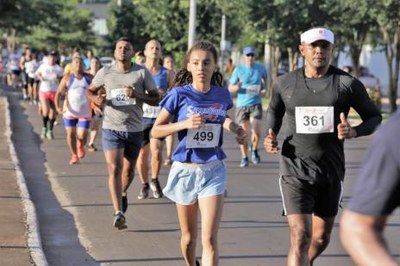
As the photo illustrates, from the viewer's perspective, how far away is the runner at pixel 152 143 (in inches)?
465

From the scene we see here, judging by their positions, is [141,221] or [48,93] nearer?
[141,221]

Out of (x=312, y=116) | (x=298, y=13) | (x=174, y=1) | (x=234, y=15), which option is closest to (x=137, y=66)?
(x=312, y=116)

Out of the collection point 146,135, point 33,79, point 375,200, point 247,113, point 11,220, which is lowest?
point 33,79

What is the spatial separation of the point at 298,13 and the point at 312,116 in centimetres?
2739

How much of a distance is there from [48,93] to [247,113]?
6.02 m

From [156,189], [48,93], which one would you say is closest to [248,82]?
[156,189]

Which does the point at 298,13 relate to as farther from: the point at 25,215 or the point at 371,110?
the point at 371,110

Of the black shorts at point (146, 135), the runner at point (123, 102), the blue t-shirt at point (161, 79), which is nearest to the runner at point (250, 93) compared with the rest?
the blue t-shirt at point (161, 79)

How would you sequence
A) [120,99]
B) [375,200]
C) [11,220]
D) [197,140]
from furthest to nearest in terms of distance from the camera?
[120,99]
[11,220]
[197,140]
[375,200]

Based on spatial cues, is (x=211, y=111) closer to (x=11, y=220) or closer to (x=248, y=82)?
(x=11, y=220)

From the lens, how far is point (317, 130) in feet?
21.8

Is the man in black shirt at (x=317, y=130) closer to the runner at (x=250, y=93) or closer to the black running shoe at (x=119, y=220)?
the black running shoe at (x=119, y=220)

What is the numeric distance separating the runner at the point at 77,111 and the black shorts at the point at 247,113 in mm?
2402

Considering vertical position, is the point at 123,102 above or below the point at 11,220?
above
